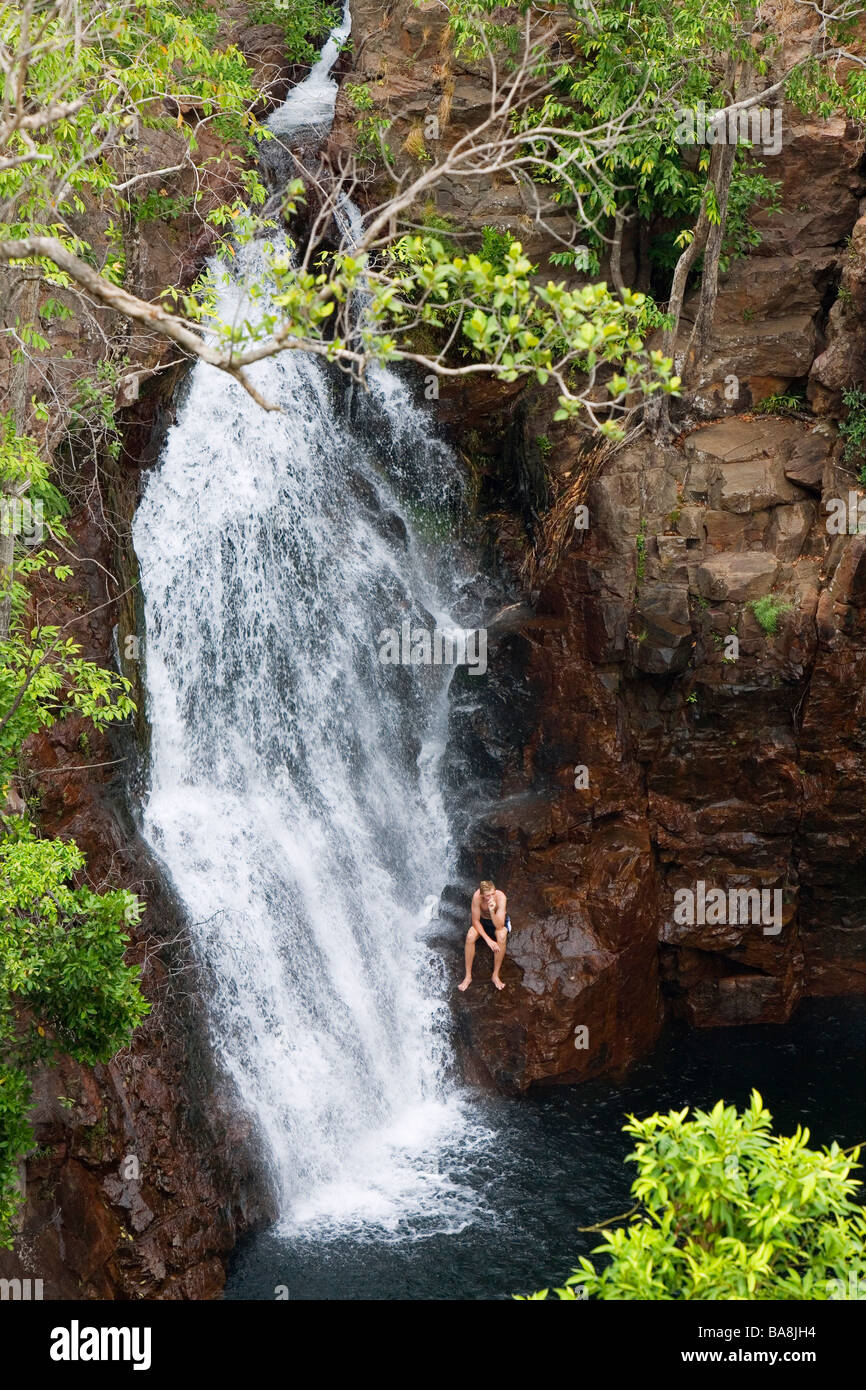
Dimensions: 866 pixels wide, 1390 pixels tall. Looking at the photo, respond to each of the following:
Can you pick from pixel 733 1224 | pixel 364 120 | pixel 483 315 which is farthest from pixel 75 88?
pixel 733 1224

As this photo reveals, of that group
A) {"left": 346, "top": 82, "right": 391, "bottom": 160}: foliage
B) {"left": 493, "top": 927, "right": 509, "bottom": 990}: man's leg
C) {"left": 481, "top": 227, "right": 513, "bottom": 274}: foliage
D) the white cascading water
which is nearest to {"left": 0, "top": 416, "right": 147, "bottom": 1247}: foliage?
the white cascading water

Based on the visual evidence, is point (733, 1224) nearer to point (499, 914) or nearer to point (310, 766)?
point (499, 914)

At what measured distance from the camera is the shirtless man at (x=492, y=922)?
15102mm

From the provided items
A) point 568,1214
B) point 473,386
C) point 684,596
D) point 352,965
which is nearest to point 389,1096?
point 352,965

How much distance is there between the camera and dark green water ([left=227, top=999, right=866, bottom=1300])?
38.7ft

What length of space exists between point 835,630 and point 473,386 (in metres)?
6.61

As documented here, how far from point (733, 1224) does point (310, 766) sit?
10685mm

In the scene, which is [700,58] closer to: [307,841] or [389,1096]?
[307,841]

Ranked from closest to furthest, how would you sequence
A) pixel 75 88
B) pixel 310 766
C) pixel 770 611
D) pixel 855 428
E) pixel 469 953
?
1. pixel 75 88
2. pixel 469 953
3. pixel 310 766
4. pixel 770 611
5. pixel 855 428

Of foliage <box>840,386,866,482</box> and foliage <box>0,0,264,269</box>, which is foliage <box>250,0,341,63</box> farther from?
foliage <box>840,386,866,482</box>

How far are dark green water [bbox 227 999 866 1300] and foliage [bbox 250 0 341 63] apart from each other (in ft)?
58.9

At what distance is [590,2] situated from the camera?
16.1 meters

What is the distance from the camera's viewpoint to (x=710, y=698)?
16750 mm

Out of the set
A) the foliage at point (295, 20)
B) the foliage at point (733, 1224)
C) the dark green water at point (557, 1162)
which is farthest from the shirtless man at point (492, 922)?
the foliage at point (295, 20)
